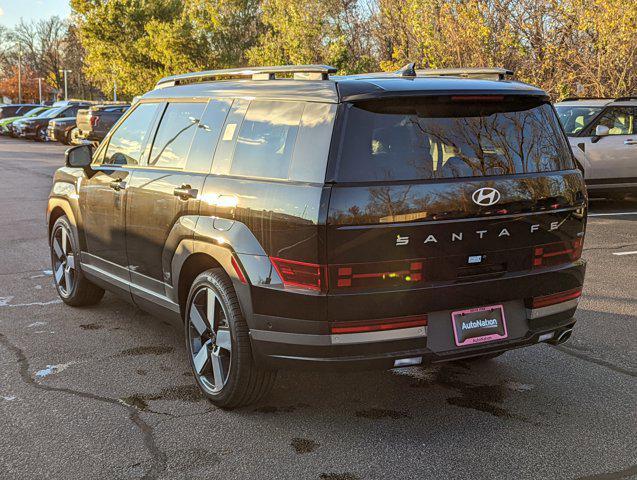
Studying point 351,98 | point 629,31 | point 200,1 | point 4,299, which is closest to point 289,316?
point 351,98

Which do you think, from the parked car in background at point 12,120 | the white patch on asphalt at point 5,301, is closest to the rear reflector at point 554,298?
the white patch on asphalt at point 5,301

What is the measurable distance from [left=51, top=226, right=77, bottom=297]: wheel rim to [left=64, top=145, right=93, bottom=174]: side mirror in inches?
28.7

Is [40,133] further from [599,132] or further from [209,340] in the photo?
[209,340]

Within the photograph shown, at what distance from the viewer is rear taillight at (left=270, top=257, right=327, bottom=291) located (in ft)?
12.1

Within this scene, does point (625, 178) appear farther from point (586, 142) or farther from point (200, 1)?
point (200, 1)

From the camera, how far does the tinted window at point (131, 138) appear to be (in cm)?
552

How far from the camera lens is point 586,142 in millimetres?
13242

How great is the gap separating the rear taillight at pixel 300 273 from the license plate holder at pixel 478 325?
0.74 meters

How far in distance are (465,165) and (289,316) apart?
1170 mm

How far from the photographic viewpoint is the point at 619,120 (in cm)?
1345

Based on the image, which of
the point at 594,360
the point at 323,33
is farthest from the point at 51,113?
the point at 594,360

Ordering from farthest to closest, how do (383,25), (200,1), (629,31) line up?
(200,1), (383,25), (629,31)

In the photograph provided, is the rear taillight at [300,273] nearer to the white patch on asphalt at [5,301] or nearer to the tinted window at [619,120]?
the white patch on asphalt at [5,301]

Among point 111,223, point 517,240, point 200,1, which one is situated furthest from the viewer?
point 200,1
